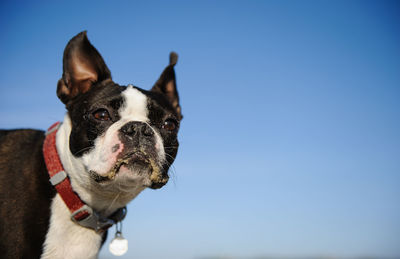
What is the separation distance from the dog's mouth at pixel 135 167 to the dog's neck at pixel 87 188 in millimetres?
307

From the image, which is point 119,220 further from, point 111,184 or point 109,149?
point 109,149

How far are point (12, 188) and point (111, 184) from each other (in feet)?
Answer: 4.37

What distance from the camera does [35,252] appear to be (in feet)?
15.9

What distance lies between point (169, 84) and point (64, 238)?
130 inches

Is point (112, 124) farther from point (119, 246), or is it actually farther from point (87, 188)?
point (119, 246)

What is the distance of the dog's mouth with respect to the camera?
4.74 m

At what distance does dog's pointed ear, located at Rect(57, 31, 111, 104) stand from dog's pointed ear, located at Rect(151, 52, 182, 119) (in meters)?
1.20

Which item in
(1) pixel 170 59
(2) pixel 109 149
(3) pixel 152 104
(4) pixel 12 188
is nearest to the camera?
(2) pixel 109 149

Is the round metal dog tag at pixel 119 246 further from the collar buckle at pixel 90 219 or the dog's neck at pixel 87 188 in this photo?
the dog's neck at pixel 87 188

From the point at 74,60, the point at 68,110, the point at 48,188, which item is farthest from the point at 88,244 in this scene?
the point at 74,60

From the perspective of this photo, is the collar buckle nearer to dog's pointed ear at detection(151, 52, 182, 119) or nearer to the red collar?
the red collar

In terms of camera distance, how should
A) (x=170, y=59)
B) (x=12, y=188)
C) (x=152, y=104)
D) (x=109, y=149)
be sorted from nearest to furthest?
(x=109, y=149) < (x=12, y=188) < (x=152, y=104) < (x=170, y=59)

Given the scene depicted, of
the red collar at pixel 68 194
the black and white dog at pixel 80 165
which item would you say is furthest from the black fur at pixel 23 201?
the red collar at pixel 68 194

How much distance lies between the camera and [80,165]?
5.03 metres
